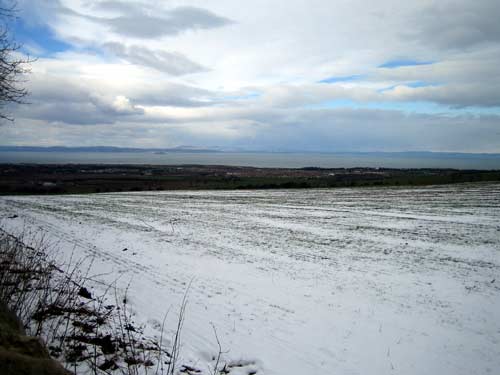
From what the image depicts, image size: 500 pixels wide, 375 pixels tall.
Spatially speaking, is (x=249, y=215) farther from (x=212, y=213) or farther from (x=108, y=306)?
(x=108, y=306)

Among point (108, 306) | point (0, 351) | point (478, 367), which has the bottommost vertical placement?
point (478, 367)

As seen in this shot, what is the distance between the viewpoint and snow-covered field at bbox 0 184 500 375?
24.5 ft

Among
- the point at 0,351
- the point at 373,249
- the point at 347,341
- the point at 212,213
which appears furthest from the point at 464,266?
the point at 212,213

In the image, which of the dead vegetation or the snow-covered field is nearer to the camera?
the dead vegetation

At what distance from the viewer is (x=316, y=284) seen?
11930 millimetres

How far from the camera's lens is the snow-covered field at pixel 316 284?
7461mm

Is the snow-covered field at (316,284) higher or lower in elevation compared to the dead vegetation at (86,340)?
lower

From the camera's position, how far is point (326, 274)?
1291 cm

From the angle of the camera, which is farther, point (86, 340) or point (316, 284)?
point (316, 284)

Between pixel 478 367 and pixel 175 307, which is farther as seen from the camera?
pixel 175 307

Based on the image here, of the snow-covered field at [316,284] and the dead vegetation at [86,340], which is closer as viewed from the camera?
the dead vegetation at [86,340]

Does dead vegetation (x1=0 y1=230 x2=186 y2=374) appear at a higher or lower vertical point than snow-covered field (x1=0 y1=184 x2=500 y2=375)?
higher

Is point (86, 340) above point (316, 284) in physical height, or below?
above

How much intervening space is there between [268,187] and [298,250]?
145 feet
